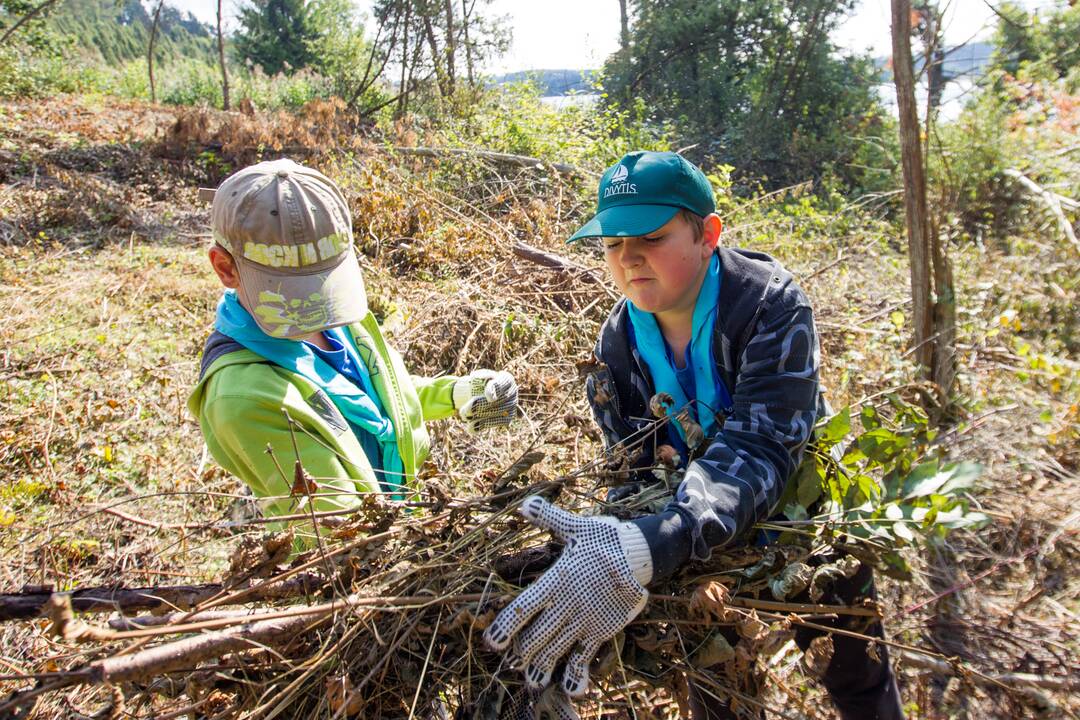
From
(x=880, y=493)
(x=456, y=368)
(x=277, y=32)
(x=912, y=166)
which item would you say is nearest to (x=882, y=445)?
(x=880, y=493)

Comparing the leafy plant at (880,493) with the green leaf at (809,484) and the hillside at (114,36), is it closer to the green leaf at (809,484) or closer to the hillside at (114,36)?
the green leaf at (809,484)

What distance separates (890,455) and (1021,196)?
609 centimetres

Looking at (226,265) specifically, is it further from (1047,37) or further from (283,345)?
(1047,37)

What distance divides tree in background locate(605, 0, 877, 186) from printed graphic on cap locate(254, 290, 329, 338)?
30.5 feet

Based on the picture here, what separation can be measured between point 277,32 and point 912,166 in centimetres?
2300

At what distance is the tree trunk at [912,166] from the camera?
9.85 feet

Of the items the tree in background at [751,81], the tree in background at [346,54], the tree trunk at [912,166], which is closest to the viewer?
the tree trunk at [912,166]

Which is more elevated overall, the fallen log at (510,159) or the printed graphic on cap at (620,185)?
the fallen log at (510,159)

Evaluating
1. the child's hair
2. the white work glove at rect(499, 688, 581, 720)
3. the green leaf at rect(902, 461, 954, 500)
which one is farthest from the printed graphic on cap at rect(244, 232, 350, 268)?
the green leaf at rect(902, 461, 954, 500)

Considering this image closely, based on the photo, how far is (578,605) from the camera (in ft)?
3.67

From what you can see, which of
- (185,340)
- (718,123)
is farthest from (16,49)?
(718,123)

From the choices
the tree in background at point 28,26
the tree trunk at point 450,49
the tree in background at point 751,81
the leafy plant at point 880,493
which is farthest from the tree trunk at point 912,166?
the tree in background at point 28,26

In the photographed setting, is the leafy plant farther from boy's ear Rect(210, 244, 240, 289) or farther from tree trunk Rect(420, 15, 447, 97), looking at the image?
tree trunk Rect(420, 15, 447, 97)

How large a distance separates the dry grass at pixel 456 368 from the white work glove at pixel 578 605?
0.71ft
